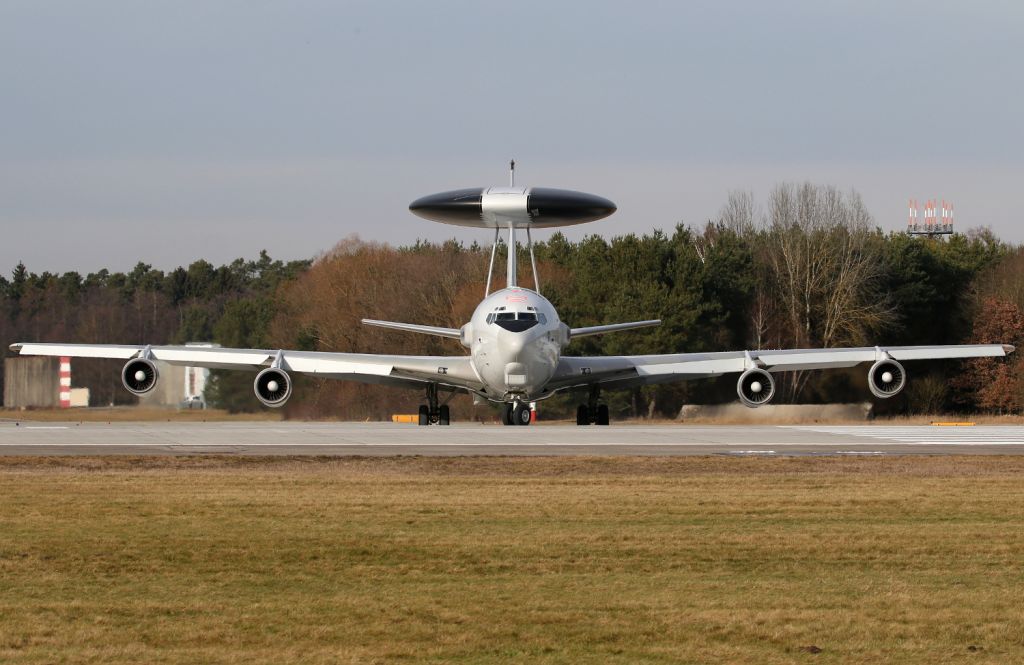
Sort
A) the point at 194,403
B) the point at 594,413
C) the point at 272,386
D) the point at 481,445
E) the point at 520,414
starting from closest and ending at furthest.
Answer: the point at 481,445 < the point at 272,386 < the point at 520,414 < the point at 594,413 < the point at 194,403

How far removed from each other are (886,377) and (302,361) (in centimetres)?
1785

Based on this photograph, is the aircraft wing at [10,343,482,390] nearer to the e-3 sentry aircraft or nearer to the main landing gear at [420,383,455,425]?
the e-3 sentry aircraft

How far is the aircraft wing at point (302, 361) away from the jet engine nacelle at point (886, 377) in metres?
12.1

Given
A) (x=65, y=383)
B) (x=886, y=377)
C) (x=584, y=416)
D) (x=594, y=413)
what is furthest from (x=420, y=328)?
(x=65, y=383)

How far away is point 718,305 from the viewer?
70.8 m

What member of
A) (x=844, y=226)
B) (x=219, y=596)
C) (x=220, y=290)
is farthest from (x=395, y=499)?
(x=220, y=290)

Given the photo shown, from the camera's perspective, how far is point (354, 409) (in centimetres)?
5628

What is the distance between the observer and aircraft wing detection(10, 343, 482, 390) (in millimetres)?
42309

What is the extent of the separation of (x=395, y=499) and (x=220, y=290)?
392ft

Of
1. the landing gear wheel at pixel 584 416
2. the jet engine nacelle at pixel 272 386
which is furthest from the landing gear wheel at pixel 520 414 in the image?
the jet engine nacelle at pixel 272 386

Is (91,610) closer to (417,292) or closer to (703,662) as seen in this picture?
(703,662)

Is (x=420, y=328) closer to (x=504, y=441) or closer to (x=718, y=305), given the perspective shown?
(x=504, y=441)

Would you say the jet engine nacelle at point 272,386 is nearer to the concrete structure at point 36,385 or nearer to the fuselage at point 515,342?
the fuselage at point 515,342

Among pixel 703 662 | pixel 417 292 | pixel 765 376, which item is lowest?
pixel 703 662
